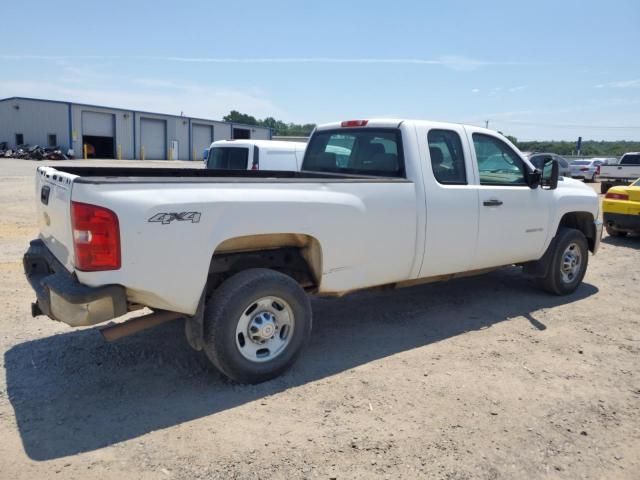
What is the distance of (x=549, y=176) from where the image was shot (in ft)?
20.0

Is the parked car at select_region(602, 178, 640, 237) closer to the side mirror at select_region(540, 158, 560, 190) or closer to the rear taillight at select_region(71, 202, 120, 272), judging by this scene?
the side mirror at select_region(540, 158, 560, 190)

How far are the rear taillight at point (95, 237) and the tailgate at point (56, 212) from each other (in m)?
0.14

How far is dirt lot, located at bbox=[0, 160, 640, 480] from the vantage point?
310cm

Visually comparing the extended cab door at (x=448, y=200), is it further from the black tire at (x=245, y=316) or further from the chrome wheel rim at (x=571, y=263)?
the chrome wheel rim at (x=571, y=263)

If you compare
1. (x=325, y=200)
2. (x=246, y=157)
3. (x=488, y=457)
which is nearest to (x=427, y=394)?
(x=488, y=457)

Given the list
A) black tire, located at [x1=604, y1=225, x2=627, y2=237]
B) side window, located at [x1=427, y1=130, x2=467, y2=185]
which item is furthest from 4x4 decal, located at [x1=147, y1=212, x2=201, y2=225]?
black tire, located at [x1=604, y1=225, x2=627, y2=237]

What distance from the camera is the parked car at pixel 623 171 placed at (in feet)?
72.9

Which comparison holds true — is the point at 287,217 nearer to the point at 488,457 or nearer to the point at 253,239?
the point at 253,239

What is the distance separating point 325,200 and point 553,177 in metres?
3.15

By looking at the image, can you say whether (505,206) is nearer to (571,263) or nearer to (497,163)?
(497,163)

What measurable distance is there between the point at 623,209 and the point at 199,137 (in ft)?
156

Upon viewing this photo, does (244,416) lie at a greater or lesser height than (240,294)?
lesser

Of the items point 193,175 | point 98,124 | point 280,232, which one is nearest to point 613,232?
point 193,175

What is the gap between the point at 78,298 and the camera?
325 cm
